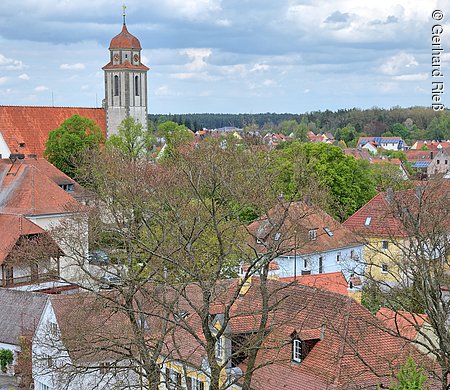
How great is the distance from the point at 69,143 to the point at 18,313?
3149 centimetres

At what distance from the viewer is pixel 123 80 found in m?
74.0

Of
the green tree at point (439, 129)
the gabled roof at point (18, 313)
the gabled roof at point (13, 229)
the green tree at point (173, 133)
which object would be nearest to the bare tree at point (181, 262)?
the gabled roof at point (18, 313)

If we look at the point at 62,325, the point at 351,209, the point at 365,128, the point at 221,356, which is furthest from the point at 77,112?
the point at 365,128

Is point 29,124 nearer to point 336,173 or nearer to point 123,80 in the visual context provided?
point 123,80

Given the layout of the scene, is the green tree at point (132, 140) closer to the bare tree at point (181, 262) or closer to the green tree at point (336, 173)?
the green tree at point (336, 173)

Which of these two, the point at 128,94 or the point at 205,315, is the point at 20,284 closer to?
the point at 205,315

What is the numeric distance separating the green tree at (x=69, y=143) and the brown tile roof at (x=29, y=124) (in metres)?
5.23

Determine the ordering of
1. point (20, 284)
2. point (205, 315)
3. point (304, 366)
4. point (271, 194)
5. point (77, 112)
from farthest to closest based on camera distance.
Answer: point (77, 112) < point (20, 284) < point (271, 194) < point (304, 366) < point (205, 315)

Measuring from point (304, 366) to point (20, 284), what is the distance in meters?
21.2

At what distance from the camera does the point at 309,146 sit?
5534 centimetres

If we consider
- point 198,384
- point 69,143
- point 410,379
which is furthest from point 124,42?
point 410,379

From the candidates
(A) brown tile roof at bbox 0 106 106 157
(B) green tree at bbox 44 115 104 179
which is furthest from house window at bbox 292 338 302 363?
(A) brown tile roof at bbox 0 106 106 157

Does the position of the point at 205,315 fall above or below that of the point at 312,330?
above

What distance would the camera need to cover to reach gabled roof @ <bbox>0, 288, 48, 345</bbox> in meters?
31.6
